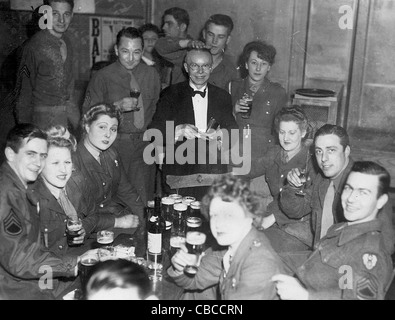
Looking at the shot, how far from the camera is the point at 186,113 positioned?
4594mm

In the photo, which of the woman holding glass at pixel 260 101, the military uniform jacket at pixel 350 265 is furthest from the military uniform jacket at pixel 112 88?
the military uniform jacket at pixel 350 265

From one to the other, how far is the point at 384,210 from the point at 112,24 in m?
5.32

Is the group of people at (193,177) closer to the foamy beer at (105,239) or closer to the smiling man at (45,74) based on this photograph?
the smiling man at (45,74)

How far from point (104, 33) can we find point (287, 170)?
427 cm

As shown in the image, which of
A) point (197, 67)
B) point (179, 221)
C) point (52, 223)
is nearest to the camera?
point (52, 223)

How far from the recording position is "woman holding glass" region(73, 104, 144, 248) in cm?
364

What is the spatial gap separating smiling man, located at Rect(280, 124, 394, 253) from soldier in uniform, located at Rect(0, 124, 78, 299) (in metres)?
1.72

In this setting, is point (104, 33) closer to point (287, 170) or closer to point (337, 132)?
point (287, 170)

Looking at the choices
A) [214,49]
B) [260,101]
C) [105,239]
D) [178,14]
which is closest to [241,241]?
[105,239]

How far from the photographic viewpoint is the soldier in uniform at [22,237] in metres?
2.64

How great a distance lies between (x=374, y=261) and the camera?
2445 millimetres

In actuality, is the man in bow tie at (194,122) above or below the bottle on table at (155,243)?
above

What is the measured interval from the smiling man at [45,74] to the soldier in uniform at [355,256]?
10.7 ft

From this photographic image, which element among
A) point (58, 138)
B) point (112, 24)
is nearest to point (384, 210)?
point (58, 138)
